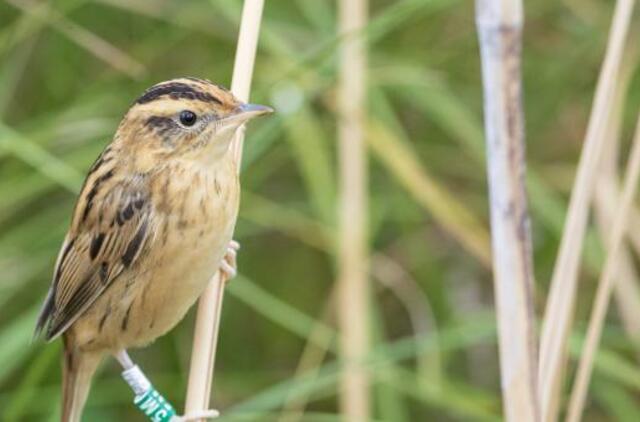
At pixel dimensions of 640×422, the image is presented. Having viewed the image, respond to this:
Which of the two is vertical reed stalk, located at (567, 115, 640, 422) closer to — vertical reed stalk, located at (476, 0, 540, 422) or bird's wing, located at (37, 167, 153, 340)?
vertical reed stalk, located at (476, 0, 540, 422)

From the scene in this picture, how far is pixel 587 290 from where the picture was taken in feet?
16.1

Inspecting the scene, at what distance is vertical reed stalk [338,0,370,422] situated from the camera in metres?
3.89

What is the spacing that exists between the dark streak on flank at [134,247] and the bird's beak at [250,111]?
1.39 ft

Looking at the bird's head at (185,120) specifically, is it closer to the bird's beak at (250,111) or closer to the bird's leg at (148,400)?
the bird's beak at (250,111)

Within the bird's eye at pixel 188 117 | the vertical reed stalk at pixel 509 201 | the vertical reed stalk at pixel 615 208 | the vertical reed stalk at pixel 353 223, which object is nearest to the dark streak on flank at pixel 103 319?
the bird's eye at pixel 188 117

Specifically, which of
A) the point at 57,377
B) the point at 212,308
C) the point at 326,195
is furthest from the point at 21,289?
the point at 212,308

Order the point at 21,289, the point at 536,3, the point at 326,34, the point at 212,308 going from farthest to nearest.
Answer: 1. the point at 536,3
2. the point at 21,289
3. the point at 326,34
4. the point at 212,308

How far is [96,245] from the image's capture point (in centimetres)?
346

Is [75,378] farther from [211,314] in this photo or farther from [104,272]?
[211,314]

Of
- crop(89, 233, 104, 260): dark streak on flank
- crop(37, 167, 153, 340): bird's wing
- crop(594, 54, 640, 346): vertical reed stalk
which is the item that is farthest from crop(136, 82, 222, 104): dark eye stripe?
crop(594, 54, 640, 346): vertical reed stalk

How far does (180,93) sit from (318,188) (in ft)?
3.84

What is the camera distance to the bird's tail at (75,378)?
3.60 meters

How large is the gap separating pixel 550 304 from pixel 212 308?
775mm

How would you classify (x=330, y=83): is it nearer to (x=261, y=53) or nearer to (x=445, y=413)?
(x=261, y=53)
